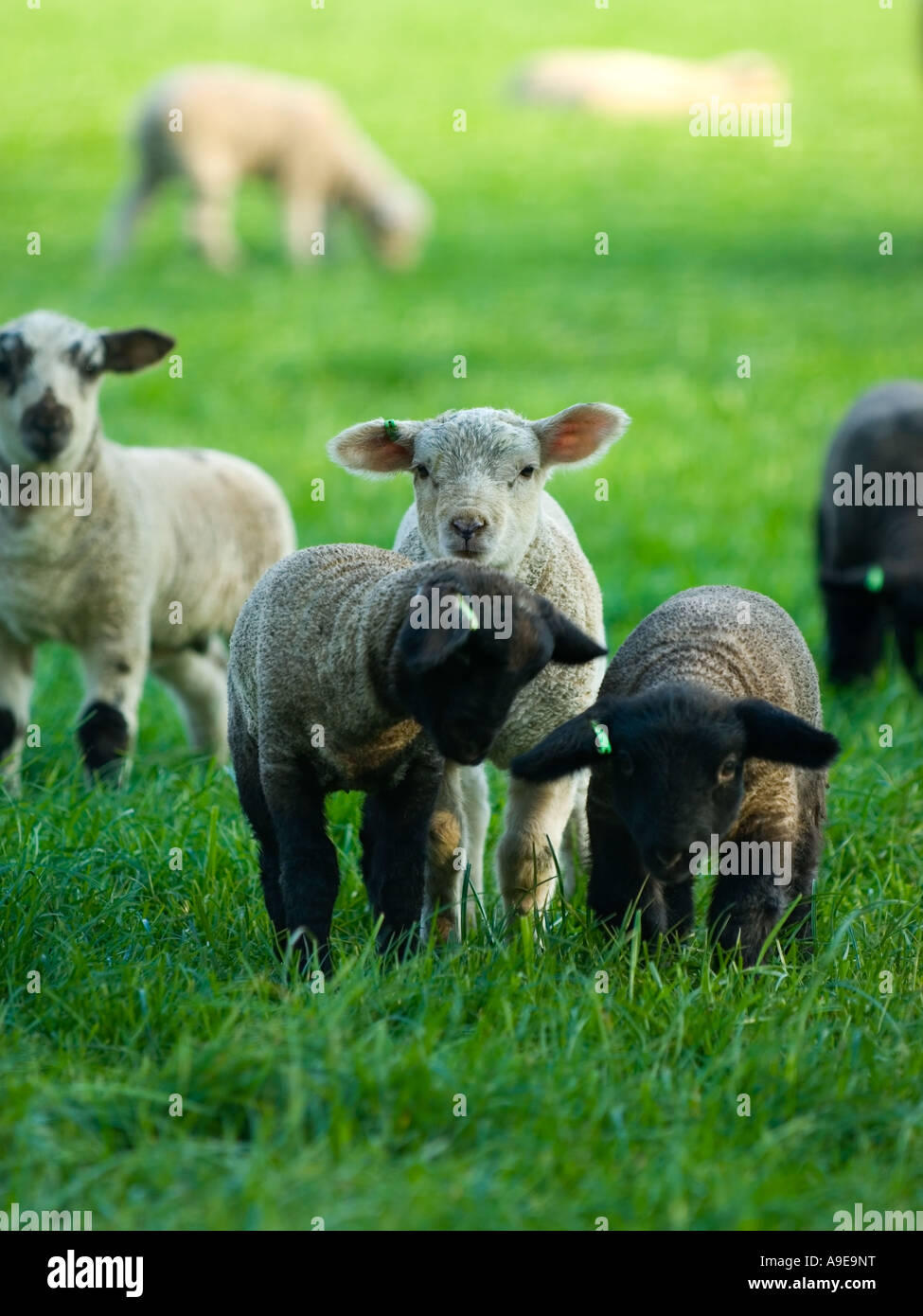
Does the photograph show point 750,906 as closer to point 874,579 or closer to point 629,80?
point 874,579

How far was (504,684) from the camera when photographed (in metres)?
3.71

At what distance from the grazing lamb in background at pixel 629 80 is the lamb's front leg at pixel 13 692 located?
22.4m

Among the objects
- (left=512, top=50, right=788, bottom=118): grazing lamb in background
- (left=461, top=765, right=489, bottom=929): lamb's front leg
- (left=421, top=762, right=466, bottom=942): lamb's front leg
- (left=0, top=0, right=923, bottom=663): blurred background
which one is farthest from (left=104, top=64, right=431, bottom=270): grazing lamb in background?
(left=421, top=762, right=466, bottom=942): lamb's front leg

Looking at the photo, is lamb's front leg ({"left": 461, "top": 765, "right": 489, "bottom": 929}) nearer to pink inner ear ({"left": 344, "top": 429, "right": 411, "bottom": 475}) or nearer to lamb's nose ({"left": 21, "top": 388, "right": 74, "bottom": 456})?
pink inner ear ({"left": 344, "top": 429, "right": 411, "bottom": 475})

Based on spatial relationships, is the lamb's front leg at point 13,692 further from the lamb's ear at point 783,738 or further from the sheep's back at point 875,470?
the sheep's back at point 875,470

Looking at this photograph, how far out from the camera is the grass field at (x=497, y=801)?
322 centimetres

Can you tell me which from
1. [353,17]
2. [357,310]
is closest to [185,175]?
[357,310]

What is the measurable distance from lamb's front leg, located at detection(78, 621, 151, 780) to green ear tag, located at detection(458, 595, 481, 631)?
2712 mm

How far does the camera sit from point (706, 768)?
3896mm

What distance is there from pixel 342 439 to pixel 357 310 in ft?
39.0

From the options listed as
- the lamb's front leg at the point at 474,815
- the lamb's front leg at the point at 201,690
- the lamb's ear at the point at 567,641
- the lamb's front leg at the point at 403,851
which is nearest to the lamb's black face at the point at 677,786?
the lamb's ear at the point at 567,641

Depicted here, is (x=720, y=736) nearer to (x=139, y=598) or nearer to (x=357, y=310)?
(x=139, y=598)

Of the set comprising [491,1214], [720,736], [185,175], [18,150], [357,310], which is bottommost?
[491,1214]

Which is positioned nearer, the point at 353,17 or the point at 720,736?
the point at 720,736
